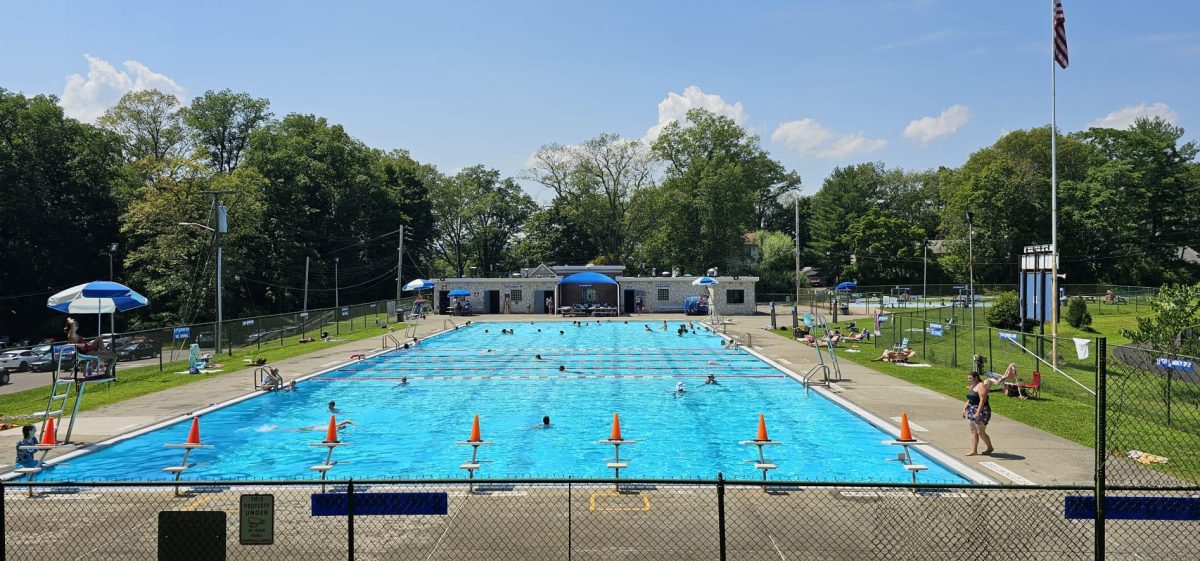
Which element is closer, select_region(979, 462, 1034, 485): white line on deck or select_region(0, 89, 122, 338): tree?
select_region(979, 462, 1034, 485): white line on deck

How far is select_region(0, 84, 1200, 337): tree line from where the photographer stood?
57.9 meters

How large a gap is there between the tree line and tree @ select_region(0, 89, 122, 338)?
14 cm

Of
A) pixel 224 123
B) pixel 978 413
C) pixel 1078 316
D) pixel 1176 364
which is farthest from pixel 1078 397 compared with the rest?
pixel 224 123

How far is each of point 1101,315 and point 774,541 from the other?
49.0m

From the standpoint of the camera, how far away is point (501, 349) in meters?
38.8

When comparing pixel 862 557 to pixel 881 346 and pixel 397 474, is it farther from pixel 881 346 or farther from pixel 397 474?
pixel 881 346

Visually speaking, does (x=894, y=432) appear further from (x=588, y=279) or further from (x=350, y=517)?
(x=588, y=279)

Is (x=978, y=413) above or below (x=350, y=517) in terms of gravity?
below

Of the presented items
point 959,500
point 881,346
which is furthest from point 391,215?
point 959,500

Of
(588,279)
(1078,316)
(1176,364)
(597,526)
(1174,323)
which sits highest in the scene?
(588,279)

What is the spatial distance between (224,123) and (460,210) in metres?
28.9

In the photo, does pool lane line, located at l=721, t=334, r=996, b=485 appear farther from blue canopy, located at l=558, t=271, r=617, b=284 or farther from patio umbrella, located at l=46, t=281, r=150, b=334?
blue canopy, located at l=558, t=271, r=617, b=284

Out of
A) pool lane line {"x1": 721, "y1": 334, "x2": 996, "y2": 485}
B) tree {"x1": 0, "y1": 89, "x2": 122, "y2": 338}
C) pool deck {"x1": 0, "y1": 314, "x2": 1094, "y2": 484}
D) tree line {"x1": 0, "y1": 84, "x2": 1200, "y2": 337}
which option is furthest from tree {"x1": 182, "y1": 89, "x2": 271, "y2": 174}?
pool lane line {"x1": 721, "y1": 334, "x2": 996, "y2": 485}

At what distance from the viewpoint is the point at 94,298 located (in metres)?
19.6
